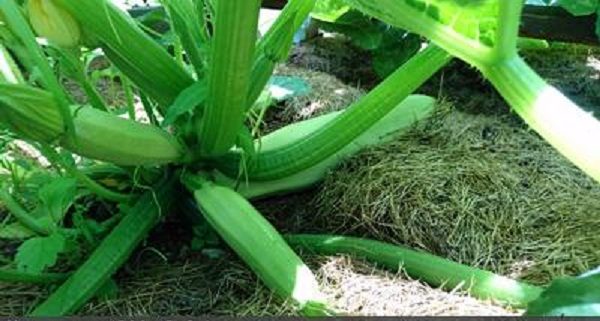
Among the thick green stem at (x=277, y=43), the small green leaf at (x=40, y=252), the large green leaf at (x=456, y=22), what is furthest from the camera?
the thick green stem at (x=277, y=43)

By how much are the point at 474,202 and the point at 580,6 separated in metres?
0.84

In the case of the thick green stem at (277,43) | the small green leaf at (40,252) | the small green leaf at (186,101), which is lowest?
the small green leaf at (40,252)

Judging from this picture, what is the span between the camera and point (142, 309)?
1.69 metres

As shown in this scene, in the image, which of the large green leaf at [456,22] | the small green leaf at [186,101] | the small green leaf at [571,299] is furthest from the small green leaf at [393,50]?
the small green leaf at [571,299]

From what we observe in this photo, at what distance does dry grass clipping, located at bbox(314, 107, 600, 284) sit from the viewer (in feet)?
5.81

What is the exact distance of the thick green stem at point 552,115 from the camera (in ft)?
4.37

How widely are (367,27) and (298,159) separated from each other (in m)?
0.97

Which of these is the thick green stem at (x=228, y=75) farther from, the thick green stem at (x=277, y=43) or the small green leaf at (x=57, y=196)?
the small green leaf at (x=57, y=196)

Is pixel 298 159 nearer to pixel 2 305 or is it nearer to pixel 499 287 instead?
pixel 499 287

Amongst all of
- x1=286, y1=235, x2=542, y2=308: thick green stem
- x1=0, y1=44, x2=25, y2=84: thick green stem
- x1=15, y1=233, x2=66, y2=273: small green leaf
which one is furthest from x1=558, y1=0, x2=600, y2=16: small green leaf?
x1=15, y1=233, x2=66, y2=273: small green leaf

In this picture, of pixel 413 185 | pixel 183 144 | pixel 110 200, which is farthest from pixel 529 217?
pixel 110 200

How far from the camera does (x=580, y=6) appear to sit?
246 cm

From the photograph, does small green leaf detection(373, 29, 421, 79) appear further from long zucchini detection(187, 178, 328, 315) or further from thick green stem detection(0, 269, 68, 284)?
thick green stem detection(0, 269, 68, 284)

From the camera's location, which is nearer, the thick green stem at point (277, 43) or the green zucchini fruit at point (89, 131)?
the green zucchini fruit at point (89, 131)
